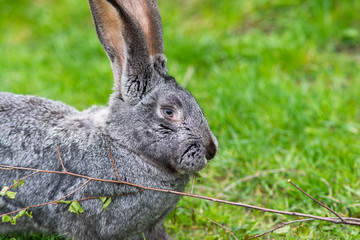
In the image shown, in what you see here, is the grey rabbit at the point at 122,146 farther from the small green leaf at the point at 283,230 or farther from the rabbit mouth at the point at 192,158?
the small green leaf at the point at 283,230

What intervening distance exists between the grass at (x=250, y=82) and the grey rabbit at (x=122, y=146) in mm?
636

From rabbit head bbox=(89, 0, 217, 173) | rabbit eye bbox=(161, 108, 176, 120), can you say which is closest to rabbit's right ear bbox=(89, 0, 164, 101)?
rabbit head bbox=(89, 0, 217, 173)

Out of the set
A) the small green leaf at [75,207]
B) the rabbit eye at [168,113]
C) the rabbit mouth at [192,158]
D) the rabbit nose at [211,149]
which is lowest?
the small green leaf at [75,207]

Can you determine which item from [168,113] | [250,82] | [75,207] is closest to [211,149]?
[168,113]

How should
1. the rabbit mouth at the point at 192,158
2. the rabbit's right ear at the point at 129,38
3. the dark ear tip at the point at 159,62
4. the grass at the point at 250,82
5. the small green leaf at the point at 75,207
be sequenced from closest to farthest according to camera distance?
the small green leaf at the point at 75,207 → the rabbit mouth at the point at 192,158 → the rabbit's right ear at the point at 129,38 → the dark ear tip at the point at 159,62 → the grass at the point at 250,82

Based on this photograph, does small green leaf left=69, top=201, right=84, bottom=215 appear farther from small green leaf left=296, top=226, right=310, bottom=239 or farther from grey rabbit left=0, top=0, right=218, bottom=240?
small green leaf left=296, top=226, right=310, bottom=239

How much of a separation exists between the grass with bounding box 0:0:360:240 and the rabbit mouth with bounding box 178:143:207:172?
0.77m

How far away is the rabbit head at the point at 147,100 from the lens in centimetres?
339

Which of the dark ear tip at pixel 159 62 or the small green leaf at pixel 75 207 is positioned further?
the dark ear tip at pixel 159 62

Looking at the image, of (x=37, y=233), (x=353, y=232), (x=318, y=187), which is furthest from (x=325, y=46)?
(x=37, y=233)

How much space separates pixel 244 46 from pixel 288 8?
3.91 ft

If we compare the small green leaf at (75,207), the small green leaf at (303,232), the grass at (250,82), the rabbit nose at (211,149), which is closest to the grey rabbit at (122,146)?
the rabbit nose at (211,149)

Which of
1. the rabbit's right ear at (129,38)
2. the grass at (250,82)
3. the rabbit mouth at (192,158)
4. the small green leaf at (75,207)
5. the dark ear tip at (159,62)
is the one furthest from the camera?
the grass at (250,82)

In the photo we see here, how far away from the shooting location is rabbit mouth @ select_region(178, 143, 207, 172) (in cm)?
335
